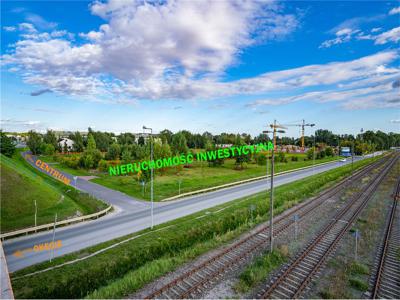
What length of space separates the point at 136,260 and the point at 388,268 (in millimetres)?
16336

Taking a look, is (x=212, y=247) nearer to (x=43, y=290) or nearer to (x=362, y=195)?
(x=43, y=290)

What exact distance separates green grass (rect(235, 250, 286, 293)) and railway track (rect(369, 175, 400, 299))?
5.00 metres

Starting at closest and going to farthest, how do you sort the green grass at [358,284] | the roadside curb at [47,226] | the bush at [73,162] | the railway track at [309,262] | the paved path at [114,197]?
the railway track at [309,262], the green grass at [358,284], the roadside curb at [47,226], the paved path at [114,197], the bush at [73,162]

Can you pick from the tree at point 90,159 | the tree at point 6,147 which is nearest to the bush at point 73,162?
the tree at point 90,159

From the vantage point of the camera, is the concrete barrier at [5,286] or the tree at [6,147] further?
the tree at [6,147]

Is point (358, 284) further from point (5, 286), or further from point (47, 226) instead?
point (47, 226)

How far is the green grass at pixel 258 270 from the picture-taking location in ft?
40.8

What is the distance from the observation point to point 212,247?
1725cm

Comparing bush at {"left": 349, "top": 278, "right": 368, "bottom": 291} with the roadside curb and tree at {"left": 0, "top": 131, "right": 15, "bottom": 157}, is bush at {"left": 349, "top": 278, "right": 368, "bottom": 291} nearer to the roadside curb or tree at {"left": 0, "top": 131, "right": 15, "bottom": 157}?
the roadside curb

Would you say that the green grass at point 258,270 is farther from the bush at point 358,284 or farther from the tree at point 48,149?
the tree at point 48,149

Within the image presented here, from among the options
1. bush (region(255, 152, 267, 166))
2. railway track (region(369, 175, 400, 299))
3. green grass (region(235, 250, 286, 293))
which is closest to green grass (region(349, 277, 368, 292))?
railway track (region(369, 175, 400, 299))

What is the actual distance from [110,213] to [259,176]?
35.2 meters

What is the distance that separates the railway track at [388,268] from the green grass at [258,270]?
197 inches

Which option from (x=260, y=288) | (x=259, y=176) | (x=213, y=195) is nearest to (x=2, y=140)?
(x=213, y=195)
